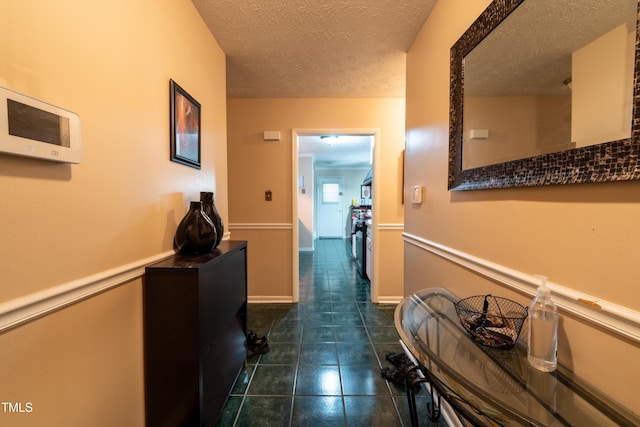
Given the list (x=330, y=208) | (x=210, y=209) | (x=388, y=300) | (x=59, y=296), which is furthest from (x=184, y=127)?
(x=330, y=208)

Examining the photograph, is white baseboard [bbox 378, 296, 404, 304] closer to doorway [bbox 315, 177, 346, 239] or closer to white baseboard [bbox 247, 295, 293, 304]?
white baseboard [bbox 247, 295, 293, 304]

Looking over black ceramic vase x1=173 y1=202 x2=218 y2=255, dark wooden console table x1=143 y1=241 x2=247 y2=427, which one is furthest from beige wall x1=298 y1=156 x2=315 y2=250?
dark wooden console table x1=143 y1=241 x2=247 y2=427

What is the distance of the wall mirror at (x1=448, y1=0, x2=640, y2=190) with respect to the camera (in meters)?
0.57

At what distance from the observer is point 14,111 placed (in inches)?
22.5

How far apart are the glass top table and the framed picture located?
1381 millimetres

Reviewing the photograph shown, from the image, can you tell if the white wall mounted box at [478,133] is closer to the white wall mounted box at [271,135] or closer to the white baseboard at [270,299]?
the white wall mounted box at [271,135]

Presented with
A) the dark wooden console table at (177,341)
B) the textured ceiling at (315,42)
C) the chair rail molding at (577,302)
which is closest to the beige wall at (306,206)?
the textured ceiling at (315,42)

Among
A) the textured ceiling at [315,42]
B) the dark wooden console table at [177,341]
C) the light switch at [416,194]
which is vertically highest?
the textured ceiling at [315,42]

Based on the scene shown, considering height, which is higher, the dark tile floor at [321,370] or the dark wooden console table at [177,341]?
the dark wooden console table at [177,341]

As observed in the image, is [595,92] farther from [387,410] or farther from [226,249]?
[387,410]

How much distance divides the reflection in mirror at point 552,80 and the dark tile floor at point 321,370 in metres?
1.46

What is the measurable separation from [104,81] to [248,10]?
1.09m

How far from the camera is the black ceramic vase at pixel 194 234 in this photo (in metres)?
1.21

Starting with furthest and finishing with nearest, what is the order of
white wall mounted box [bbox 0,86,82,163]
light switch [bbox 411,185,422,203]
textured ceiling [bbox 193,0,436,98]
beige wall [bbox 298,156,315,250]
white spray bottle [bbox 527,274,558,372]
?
beige wall [bbox 298,156,315,250], light switch [bbox 411,185,422,203], textured ceiling [bbox 193,0,436,98], white spray bottle [bbox 527,274,558,372], white wall mounted box [bbox 0,86,82,163]
